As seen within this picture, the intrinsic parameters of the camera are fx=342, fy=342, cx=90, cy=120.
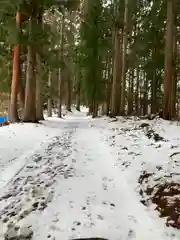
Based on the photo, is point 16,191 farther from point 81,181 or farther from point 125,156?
point 125,156

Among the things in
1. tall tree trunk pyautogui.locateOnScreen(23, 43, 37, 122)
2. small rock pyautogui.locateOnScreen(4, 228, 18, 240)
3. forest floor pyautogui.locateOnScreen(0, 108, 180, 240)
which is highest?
tall tree trunk pyautogui.locateOnScreen(23, 43, 37, 122)

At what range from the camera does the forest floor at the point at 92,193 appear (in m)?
4.52

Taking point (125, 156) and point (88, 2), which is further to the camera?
point (88, 2)

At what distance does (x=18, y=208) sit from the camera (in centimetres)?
531

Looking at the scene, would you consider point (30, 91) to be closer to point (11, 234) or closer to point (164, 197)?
point (164, 197)

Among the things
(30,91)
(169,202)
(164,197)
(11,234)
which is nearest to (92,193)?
(164,197)

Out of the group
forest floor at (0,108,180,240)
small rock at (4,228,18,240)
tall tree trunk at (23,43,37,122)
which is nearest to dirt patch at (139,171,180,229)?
forest floor at (0,108,180,240)

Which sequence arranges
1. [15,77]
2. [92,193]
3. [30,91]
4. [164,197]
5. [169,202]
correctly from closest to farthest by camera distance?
[169,202], [164,197], [92,193], [15,77], [30,91]

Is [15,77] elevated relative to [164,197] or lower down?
elevated

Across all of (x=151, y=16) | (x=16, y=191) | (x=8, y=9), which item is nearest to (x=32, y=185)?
(x=16, y=191)

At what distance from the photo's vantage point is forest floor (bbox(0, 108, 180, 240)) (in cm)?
452

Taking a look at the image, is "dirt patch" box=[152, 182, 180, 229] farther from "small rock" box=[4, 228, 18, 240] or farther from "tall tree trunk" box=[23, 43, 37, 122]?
"tall tree trunk" box=[23, 43, 37, 122]

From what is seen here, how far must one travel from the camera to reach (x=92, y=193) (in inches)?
234

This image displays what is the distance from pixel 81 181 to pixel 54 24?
28.6 meters
